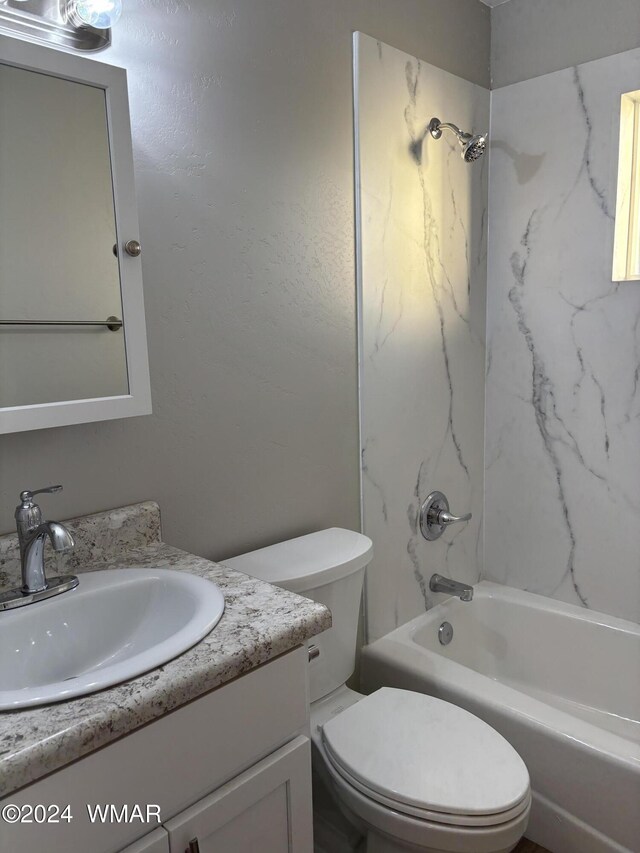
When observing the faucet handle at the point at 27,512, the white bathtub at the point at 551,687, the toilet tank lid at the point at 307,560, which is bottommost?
the white bathtub at the point at 551,687

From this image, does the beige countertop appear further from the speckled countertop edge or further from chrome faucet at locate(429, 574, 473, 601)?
chrome faucet at locate(429, 574, 473, 601)

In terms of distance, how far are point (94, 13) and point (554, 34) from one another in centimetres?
160

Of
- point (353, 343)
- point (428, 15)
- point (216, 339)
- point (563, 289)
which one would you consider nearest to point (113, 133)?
point (216, 339)

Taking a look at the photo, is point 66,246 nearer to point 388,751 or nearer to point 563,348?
point 388,751

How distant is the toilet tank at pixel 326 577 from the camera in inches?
59.5

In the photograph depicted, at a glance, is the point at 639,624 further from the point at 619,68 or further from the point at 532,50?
the point at 532,50

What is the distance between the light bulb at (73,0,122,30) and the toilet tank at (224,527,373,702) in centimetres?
115

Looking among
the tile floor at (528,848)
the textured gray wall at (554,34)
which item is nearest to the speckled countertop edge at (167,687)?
the tile floor at (528,848)

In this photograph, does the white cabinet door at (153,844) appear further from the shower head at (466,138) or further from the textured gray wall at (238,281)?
the shower head at (466,138)

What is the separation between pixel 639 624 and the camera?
2.17 meters

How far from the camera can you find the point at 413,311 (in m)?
2.08

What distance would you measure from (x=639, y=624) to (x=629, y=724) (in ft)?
1.04

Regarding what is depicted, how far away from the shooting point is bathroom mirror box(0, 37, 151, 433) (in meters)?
1.15

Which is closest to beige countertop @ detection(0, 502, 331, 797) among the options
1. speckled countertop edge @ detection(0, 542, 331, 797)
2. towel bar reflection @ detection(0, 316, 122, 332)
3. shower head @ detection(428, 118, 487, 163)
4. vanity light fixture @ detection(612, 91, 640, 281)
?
speckled countertop edge @ detection(0, 542, 331, 797)
